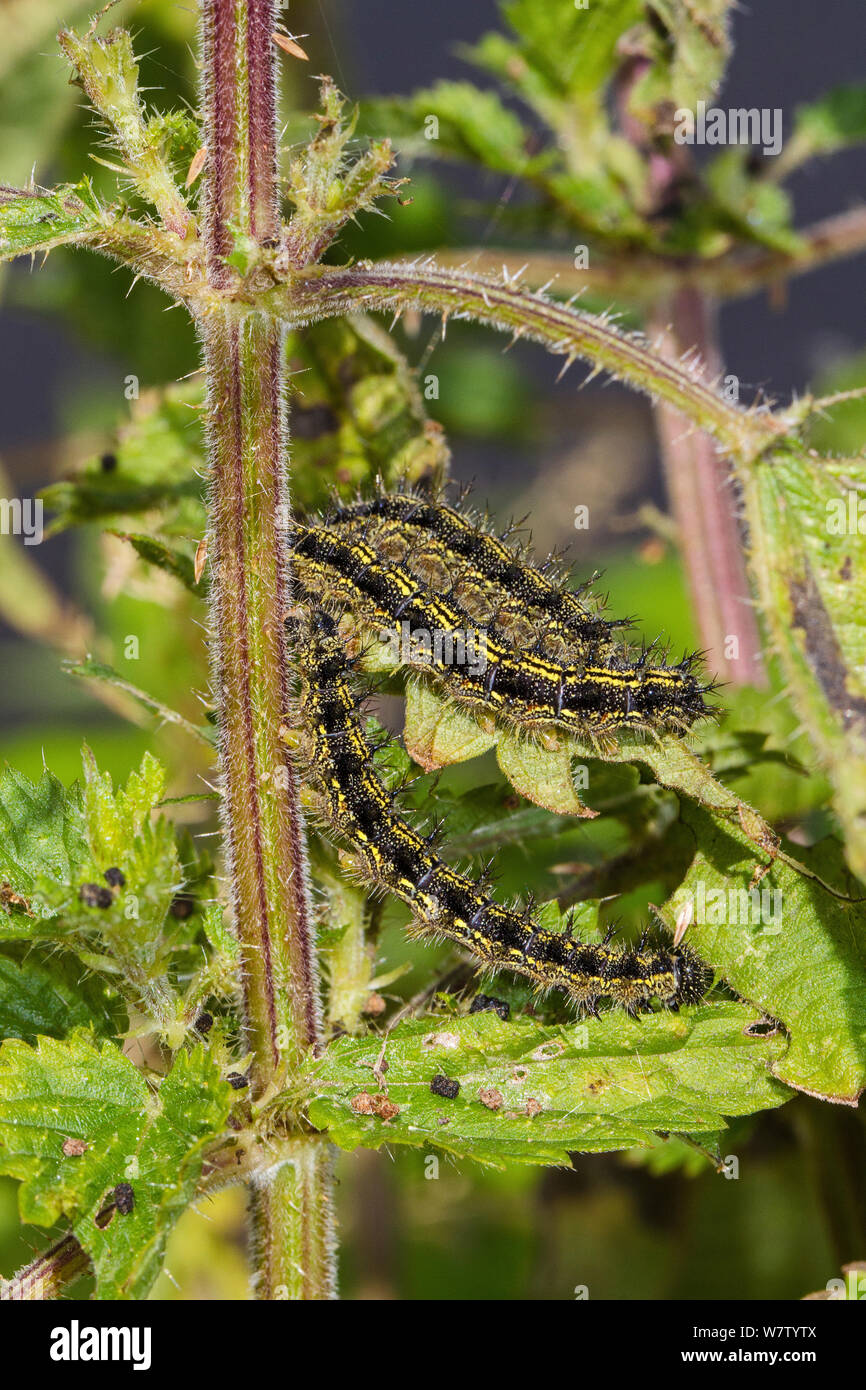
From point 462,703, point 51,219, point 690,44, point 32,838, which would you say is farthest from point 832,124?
point 32,838

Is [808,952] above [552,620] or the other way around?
the other way around

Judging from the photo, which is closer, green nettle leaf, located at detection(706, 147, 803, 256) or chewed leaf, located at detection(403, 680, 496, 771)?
chewed leaf, located at detection(403, 680, 496, 771)

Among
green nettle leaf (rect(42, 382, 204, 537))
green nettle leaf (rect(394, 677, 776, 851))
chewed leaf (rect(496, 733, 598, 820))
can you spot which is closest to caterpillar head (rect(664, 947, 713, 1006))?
green nettle leaf (rect(394, 677, 776, 851))

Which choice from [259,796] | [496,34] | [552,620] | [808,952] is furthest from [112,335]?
[808,952]

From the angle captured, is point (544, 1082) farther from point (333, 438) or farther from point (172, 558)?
point (333, 438)

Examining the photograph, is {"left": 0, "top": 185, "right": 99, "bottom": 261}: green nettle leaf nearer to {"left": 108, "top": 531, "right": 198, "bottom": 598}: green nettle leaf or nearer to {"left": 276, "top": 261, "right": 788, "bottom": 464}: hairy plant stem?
{"left": 276, "top": 261, "right": 788, "bottom": 464}: hairy plant stem

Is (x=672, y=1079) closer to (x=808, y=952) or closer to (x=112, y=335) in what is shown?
(x=808, y=952)
